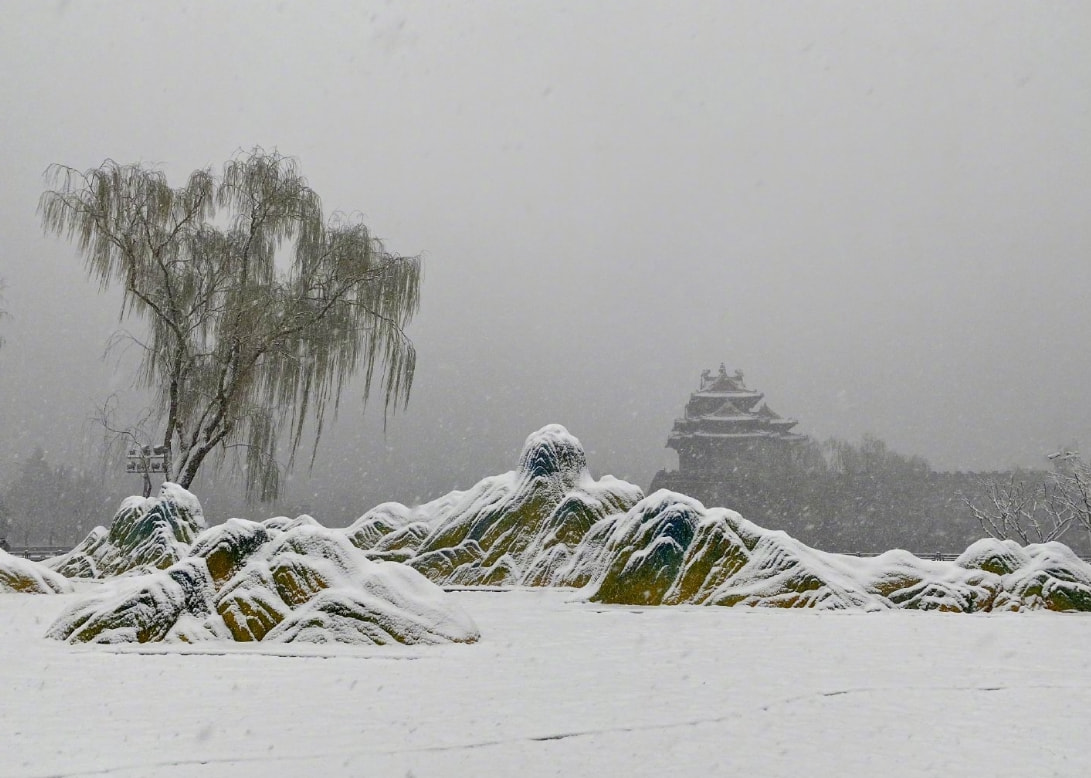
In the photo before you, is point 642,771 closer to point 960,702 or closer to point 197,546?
point 960,702

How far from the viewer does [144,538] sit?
1047cm

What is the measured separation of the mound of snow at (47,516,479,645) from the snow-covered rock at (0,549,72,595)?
3378 millimetres

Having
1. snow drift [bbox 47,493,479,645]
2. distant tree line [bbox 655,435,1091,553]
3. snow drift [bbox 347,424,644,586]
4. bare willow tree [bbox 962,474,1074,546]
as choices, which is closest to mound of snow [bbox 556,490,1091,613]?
snow drift [bbox 347,424,644,586]

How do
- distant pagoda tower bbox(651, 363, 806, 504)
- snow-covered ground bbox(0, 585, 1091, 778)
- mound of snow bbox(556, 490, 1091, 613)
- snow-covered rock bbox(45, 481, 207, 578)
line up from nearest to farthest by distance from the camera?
snow-covered ground bbox(0, 585, 1091, 778) < mound of snow bbox(556, 490, 1091, 613) < snow-covered rock bbox(45, 481, 207, 578) < distant pagoda tower bbox(651, 363, 806, 504)

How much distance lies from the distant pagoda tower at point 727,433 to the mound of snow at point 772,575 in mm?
29792

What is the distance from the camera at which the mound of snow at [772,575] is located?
753cm

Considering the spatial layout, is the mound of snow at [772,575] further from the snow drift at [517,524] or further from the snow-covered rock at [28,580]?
the snow-covered rock at [28,580]

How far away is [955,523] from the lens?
30.3m

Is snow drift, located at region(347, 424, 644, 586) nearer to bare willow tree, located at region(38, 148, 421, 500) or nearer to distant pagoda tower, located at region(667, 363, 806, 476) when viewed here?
bare willow tree, located at region(38, 148, 421, 500)

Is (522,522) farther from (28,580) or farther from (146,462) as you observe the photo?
(146,462)

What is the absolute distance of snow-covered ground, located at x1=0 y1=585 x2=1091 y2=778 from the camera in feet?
8.86

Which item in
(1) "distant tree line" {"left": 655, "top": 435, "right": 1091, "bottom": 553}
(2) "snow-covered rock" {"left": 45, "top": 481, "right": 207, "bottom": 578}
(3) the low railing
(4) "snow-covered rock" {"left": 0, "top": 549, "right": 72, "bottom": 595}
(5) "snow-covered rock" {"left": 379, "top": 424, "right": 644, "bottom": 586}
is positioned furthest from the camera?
(1) "distant tree line" {"left": 655, "top": 435, "right": 1091, "bottom": 553}

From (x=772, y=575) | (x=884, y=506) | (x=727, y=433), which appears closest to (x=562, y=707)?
(x=772, y=575)

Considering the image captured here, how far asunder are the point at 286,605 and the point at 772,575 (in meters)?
4.30
